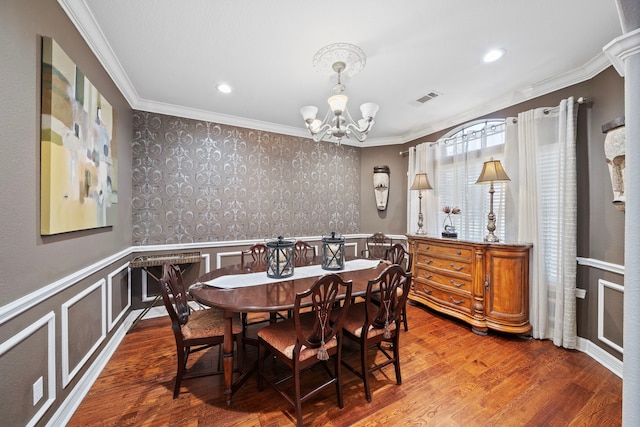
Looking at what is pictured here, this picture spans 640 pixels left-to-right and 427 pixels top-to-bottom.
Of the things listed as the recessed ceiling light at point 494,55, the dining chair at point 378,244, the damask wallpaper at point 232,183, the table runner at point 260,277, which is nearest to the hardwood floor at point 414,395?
the table runner at point 260,277

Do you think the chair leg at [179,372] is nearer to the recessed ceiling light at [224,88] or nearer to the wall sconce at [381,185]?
the recessed ceiling light at [224,88]

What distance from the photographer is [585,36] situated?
1.92 metres

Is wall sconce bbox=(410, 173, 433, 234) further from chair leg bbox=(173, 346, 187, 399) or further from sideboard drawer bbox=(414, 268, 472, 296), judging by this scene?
chair leg bbox=(173, 346, 187, 399)

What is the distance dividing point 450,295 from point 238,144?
11.8ft

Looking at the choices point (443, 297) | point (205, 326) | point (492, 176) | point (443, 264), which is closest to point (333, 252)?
point (205, 326)

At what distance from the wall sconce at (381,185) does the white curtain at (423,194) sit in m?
0.42

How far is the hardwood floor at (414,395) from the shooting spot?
1.59 meters

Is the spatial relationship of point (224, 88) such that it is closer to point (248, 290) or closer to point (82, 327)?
point (248, 290)

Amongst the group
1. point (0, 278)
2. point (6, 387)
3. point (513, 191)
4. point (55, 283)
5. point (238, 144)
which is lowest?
point (6, 387)

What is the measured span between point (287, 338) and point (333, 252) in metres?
0.91

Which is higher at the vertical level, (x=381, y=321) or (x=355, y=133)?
(x=355, y=133)

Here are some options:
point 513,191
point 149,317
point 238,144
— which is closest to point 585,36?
point 513,191

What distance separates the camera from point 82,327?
71.9 inches

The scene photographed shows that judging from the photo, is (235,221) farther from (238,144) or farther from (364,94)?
(364,94)
